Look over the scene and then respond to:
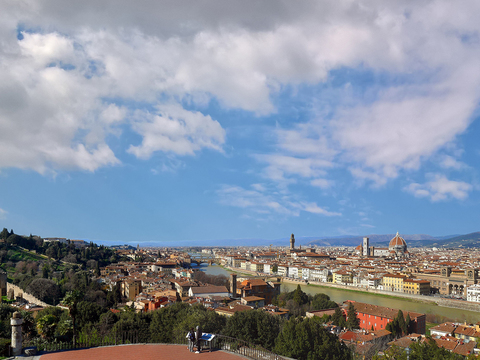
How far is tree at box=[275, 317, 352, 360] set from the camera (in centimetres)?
1413

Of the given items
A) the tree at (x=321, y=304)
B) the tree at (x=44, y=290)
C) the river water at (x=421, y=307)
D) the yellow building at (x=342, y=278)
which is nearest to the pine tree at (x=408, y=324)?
the tree at (x=321, y=304)

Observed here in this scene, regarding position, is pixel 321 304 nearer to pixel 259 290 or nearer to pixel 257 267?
pixel 259 290

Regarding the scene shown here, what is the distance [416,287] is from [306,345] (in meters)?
33.6

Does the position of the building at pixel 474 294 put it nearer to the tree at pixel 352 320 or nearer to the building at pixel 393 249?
the tree at pixel 352 320

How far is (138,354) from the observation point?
8.22 metres

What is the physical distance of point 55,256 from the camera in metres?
53.1

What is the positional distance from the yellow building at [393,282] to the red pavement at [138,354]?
4151 centimetres

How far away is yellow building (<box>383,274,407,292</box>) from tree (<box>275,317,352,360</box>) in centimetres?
3288

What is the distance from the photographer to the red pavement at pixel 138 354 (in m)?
7.79

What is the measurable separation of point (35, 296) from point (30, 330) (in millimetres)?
15092

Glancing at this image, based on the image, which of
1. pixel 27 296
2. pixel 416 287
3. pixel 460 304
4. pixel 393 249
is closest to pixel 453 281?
pixel 416 287

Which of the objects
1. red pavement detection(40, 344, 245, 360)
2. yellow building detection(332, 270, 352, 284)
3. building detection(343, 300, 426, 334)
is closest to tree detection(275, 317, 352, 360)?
red pavement detection(40, 344, 245, 360)

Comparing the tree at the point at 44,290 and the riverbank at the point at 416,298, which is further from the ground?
the tree at the point at 44,290

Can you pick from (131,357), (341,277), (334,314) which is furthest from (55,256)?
(131,357)
